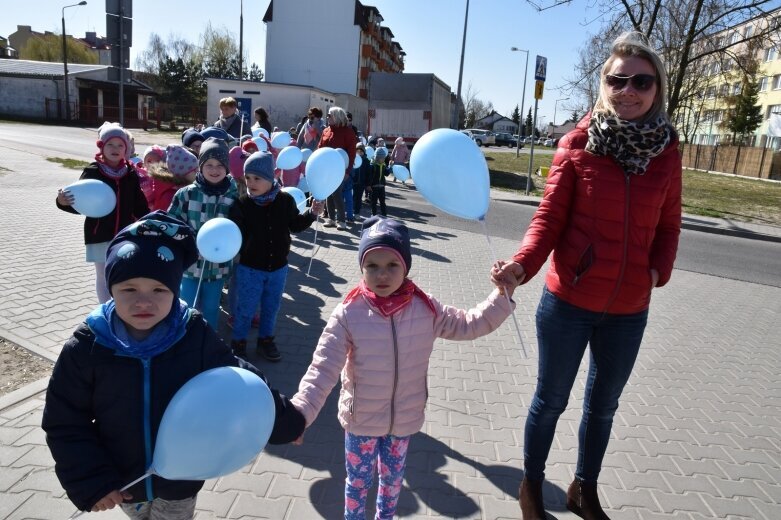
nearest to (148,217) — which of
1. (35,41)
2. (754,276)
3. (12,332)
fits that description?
(12,332)

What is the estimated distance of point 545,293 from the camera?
8.48ft

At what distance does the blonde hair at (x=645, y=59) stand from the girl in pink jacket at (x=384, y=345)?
0.98 m

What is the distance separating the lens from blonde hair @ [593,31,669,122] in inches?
90.5

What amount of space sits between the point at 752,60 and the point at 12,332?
1841 cm

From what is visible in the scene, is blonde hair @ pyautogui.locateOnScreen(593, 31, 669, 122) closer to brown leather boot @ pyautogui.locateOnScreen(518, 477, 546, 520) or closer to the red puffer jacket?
the red puffer jacket

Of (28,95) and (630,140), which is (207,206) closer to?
(630,140)

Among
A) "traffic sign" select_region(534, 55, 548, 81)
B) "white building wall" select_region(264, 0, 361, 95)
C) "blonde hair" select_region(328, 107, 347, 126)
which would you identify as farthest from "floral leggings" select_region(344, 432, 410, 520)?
"white building wall" select_region(264, 0, 361, 95)

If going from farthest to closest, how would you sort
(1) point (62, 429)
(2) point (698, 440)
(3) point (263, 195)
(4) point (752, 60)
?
(4) point (752, 60) → (3) point (263, 195) → (2) point (698, 440) → (1) point (62, 429)

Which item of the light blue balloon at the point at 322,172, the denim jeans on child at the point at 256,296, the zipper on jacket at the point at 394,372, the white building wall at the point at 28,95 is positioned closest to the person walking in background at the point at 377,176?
the light blue balloon at the point at 322,172

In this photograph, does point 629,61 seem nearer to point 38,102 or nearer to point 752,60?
point 752,60

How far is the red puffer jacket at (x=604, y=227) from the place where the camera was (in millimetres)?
2301

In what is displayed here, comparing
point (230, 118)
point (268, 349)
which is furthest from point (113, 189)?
point (230, 118)

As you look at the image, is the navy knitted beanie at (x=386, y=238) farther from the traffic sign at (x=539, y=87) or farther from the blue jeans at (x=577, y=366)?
the traffic sign at (x=539, y=87)

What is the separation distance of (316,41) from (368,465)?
166 ft
